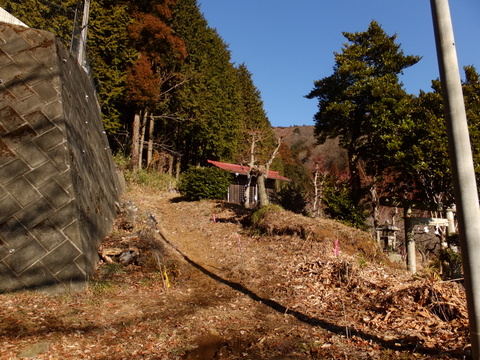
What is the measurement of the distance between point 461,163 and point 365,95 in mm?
11544

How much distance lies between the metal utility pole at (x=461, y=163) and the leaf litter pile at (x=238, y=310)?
0.82m

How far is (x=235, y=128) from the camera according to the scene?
2789cm

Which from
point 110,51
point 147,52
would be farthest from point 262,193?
point 147,52

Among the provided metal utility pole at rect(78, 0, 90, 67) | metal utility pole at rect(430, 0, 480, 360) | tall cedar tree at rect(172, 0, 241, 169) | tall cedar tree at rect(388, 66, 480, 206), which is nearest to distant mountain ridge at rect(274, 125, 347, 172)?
tall cedar tree at rect(172, 0, 241, 169)

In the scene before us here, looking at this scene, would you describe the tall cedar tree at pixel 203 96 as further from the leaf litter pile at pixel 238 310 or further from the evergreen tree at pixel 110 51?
the leaf litter pile at pixel 238 310

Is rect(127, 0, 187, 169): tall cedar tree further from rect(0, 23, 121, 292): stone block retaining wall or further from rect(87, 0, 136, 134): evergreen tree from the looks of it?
rect(0, 23, 121, 292): stone block retaining wall

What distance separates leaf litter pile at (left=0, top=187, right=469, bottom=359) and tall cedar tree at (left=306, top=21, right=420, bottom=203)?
589 centimetres

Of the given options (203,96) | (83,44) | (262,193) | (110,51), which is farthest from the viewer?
(203,96)

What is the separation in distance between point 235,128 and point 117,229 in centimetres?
2078

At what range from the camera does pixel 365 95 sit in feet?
44.5

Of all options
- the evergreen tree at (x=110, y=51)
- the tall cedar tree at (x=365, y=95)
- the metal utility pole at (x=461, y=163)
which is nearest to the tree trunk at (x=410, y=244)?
the tall cedar tree at (x=365, y=95)

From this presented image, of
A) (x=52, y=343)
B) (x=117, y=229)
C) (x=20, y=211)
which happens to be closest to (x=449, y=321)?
(x=52, y=343)

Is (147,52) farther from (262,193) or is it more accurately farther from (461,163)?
(461,163)

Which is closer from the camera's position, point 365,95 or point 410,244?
point 410,244
